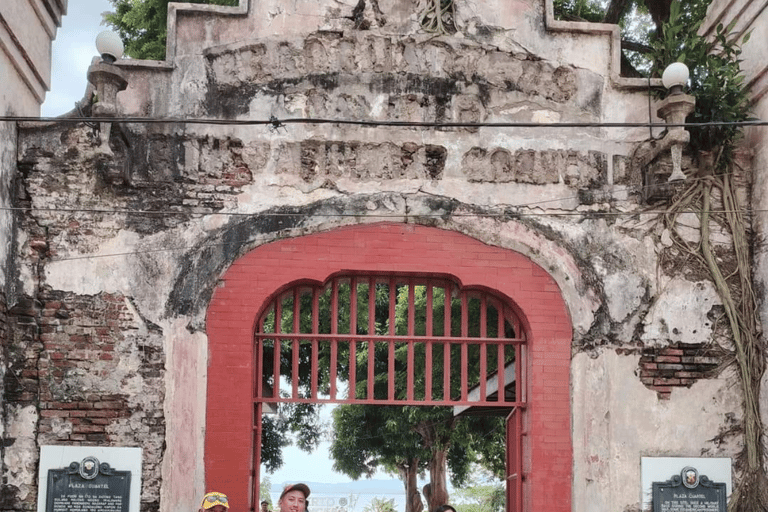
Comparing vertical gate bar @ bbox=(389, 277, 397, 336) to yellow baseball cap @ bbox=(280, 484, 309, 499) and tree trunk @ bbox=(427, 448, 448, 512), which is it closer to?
yellow baseball cap @ bbox=(280, 484, 309, 499)

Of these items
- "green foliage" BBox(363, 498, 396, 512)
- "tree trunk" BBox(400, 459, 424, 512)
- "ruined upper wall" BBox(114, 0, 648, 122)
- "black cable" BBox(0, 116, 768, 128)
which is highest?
"ruined upper wall" BBox(114, 0, 648, 122)

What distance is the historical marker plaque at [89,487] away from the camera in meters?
8.38

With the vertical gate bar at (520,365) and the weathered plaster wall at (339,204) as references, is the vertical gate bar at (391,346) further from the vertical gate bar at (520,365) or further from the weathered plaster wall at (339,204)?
the vertical gate bar at (520,365)

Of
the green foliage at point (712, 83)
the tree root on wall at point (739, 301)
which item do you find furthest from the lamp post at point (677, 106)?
the tree root on wall at point (739, 301)

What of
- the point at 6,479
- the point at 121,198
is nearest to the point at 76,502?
the point at 6,479

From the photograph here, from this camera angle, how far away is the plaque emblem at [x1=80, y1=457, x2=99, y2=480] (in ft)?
27.6

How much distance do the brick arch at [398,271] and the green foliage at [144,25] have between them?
21.4 feet

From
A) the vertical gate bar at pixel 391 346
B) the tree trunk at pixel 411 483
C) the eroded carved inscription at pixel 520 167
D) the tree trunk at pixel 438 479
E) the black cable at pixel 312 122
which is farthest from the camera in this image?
the tree trunk at pixel 411 483

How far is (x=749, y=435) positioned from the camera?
882 cm

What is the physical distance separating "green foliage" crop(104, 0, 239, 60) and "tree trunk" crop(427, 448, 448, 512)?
30.6ft

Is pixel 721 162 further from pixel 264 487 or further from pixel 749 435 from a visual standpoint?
pixel 264 487

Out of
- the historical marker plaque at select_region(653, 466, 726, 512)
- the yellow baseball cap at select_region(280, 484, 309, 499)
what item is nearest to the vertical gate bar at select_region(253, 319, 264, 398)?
the yellow baseball cap at select_region(280, 484, 309, 499)

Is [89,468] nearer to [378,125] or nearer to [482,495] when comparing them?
[378,125]

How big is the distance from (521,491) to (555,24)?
4205 millimetres
